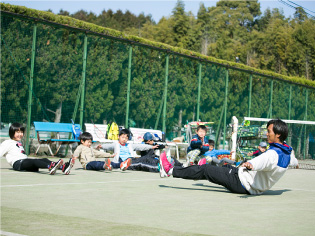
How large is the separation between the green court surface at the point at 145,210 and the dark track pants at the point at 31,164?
1.13 meters

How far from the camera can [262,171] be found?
5.52m

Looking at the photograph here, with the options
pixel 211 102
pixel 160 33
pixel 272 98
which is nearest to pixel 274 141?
pixel 211 102

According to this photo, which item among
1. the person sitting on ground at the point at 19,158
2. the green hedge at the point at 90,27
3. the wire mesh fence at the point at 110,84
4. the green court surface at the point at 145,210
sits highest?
the green hedge at the point at 90,27

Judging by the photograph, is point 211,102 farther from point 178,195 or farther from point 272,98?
point 178,195

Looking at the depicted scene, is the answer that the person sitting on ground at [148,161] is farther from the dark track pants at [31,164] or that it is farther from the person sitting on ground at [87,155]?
the dark track pants at [31,164]

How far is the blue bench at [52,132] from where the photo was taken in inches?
486

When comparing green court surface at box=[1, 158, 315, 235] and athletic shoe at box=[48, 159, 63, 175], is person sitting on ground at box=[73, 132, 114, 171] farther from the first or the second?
green court surface at box=[1, 158, 315, 235]

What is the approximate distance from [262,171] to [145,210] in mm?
1804

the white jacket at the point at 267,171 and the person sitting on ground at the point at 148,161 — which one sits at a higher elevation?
the white jacket at the point at 267,171

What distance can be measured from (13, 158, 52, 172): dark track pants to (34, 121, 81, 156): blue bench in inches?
171

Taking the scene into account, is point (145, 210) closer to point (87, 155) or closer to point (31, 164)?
point (31, 164)

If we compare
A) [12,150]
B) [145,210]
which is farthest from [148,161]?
[145,210]

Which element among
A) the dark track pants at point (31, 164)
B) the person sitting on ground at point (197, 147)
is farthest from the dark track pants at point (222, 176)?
the dark track pants at point (31, 164)

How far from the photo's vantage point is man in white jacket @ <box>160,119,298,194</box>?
5379 millimetres
